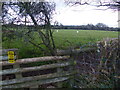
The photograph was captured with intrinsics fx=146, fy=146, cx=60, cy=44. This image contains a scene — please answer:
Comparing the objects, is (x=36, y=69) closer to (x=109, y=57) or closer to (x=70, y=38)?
(x=70, y=38)

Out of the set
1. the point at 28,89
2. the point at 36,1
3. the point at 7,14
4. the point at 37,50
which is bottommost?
the point at 28,89

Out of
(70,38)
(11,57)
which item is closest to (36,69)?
(11,57)

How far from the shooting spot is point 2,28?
2.73m

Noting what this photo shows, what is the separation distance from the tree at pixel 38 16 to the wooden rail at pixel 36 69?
294 mm

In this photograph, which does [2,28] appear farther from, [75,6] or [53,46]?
[75,6]

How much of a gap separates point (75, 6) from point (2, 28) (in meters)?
1.48

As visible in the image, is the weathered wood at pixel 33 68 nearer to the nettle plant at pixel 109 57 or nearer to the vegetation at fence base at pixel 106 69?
the vegetation at fence base at pixel 106 69

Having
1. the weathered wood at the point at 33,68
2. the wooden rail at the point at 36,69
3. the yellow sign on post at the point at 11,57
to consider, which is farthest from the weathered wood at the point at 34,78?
the yellow sign on post at the point at 11,57

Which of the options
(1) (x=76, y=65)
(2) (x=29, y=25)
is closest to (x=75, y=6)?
(2) (x=29, y=25)

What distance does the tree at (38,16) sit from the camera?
2.78 m

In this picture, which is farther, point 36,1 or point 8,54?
point 36,1

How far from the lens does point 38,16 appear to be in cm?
297

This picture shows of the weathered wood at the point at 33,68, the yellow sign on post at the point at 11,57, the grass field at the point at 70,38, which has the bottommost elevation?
the weathered wood at the point at 33,68

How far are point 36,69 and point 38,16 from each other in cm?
107
